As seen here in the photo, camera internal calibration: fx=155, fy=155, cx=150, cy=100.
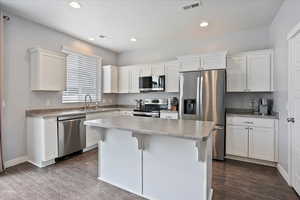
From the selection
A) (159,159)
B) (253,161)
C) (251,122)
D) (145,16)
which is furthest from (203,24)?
(253,161)

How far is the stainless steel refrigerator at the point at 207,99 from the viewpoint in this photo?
3.31 m

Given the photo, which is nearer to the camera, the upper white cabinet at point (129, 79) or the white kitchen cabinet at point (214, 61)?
the white kitchen cabinet at point (214, 61)

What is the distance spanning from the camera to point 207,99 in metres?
3.41

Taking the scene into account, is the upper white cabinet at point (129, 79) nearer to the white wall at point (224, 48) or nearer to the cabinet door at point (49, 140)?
the white wall at point (224, 48)

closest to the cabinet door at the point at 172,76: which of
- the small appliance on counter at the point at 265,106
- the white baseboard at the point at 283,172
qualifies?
the small appliance on counter at the point at 265,106

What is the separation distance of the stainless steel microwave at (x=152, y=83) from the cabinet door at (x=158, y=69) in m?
0.12

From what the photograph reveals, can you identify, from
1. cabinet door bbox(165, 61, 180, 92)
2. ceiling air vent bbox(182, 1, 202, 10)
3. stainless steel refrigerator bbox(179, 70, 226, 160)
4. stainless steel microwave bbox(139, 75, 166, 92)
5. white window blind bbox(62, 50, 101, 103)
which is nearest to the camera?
ceiling air vent bbox(182, 1, 202, 10)

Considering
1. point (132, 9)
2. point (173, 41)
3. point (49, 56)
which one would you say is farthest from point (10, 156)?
point (173, 41)

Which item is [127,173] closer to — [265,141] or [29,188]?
[29,188]

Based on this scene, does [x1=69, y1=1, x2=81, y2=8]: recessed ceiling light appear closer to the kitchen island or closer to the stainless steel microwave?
the kitchen island

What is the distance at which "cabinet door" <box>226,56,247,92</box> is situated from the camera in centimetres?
342

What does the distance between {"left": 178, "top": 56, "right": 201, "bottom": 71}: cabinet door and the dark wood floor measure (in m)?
2.22

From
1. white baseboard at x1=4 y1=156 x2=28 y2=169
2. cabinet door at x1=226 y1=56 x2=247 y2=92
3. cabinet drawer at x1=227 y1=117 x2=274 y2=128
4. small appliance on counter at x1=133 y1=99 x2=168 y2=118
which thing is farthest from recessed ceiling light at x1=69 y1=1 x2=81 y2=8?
cabinet drawer at x1=227 y1=117 x2=274 y2=128

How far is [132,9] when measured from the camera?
279 cm
